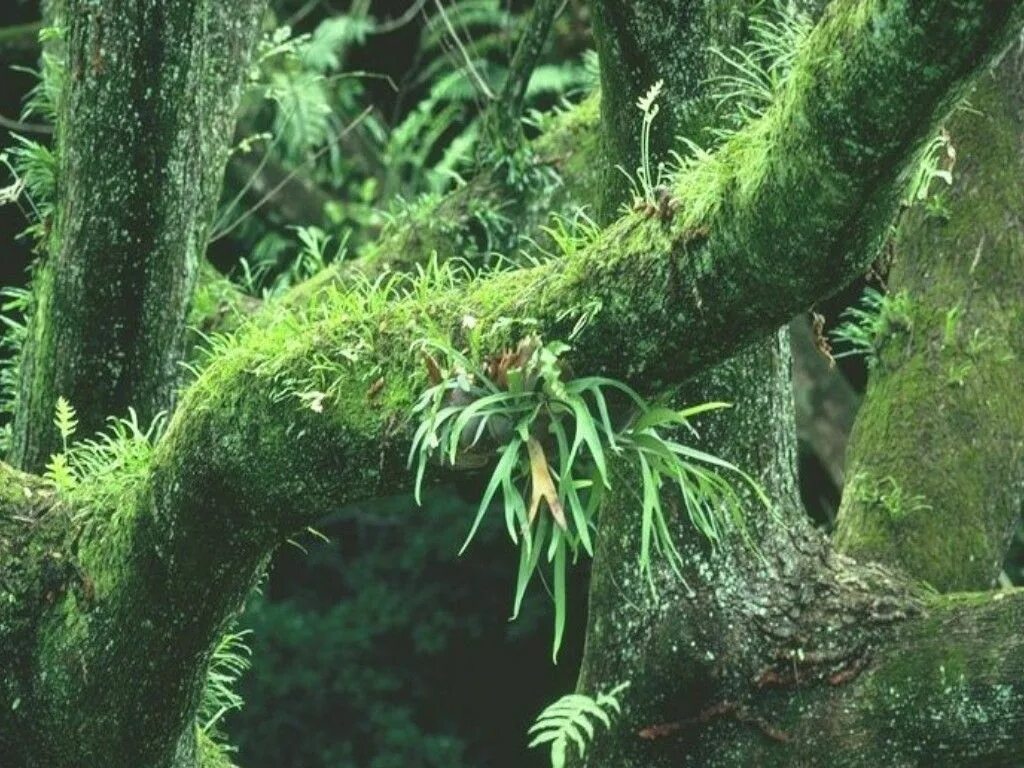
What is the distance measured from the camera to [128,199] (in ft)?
11.3

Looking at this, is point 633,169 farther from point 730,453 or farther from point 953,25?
point 953,25

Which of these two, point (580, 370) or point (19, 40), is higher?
point (19, 40)

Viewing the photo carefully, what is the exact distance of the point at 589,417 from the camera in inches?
84.0

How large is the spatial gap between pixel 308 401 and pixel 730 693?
3.85ft

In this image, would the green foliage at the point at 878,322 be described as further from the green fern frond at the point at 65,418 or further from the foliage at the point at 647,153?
the green fern frond at the point at 65,418

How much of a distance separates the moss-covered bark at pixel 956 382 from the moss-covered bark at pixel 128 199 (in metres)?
1.60

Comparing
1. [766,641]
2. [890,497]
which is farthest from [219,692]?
[890,497]

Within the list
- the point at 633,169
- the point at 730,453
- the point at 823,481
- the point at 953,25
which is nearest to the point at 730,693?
the point at 730,453

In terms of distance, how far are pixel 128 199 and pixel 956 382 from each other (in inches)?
74.2

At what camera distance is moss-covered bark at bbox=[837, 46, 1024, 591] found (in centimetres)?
361

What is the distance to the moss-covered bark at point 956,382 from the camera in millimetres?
3605

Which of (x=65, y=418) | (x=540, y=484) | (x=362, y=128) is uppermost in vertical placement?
(x=362, y=128)

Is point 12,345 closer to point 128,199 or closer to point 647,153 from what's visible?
point 128,199

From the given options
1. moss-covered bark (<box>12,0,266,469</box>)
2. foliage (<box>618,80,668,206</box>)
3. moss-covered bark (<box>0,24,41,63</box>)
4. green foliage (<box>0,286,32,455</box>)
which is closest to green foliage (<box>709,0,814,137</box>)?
Answer: foliage (<box>618,80,668,206</box>)
